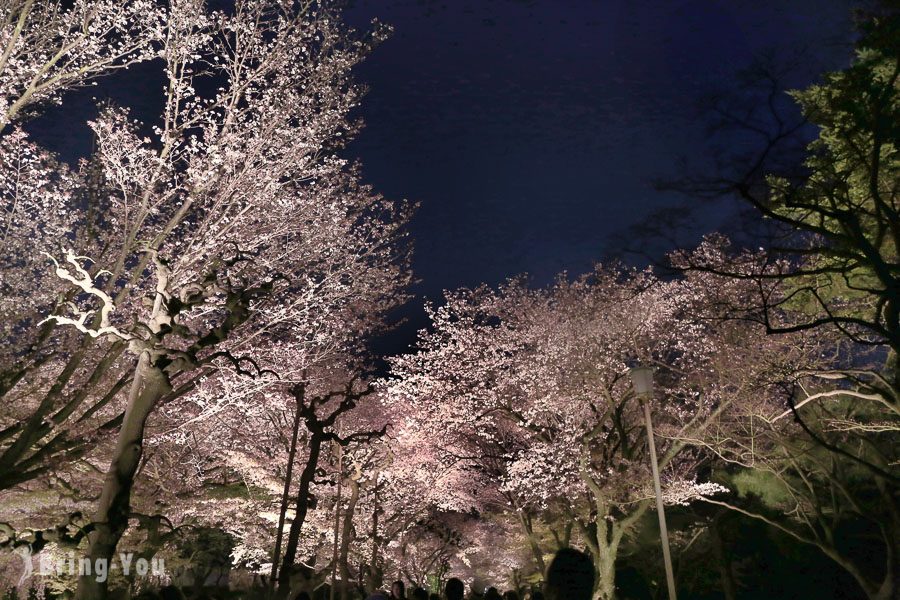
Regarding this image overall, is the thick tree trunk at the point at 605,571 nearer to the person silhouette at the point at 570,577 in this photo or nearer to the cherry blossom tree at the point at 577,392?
the cherry blossom tree at the point at 577,392

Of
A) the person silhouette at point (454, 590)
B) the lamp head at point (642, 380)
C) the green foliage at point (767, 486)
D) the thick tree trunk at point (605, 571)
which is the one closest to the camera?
the person silhouette at point (454, 590)

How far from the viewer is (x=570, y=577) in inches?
76.5

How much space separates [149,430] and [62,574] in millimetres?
6648

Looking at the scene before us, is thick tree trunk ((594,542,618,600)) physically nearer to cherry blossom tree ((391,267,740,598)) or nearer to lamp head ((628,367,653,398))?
cherry blossom tree ((391,267,740,598))

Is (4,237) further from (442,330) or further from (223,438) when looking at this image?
(442,330)

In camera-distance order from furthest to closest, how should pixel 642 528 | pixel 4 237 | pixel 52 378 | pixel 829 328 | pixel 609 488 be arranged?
pixel 642 528 < pixel 609 488 < pixel 829 328 < pixel 52 378 < pixel 4 237

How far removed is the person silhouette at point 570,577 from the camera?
1.94m

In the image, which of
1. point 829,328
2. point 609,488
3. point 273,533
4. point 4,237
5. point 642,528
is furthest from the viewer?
point 273,533

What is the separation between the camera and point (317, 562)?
20.4 meters

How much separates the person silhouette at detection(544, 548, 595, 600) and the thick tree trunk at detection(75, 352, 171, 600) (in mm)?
4622

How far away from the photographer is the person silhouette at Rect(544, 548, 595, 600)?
1944mm

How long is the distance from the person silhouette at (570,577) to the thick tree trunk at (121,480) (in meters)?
4.62

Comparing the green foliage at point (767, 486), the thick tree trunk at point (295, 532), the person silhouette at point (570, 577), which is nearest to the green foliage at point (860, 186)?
the person silhouette at point (570, 577)

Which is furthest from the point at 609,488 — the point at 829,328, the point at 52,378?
the point at 52,378
